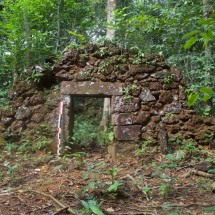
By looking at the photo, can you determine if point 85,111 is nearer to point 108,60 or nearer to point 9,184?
point 108,60

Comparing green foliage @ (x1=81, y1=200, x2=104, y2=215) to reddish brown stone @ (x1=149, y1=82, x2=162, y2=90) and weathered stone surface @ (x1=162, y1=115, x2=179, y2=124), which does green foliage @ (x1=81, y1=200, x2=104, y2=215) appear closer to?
weathered stone surface @ (x1=162, y1=115, x2=179, y2=124)

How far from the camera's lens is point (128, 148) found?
574 cm

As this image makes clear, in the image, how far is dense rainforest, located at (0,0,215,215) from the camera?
3.05 m

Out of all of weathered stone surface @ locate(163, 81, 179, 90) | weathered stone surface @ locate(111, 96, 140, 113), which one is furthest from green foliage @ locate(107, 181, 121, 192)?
weathered stone surface @ locate(163, 81, 179, 90)

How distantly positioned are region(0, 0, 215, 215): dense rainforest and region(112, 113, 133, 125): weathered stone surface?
408 millimetres

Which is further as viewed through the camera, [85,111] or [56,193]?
[85,111]

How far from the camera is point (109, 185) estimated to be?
11.9ft

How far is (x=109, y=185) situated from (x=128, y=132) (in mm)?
2330

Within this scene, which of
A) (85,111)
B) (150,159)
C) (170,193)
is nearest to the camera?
(170,193)

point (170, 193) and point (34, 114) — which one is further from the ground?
point (34, 114)

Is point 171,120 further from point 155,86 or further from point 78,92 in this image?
point 78,92

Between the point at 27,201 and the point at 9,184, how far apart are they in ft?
2.87

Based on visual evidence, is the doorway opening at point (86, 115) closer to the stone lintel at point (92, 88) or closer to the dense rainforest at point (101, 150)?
the dense rainforest at point (101, 150)

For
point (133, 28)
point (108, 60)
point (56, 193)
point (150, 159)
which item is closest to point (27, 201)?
point (56, 193)
